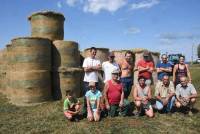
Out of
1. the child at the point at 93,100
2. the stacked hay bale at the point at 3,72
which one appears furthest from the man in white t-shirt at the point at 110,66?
the stacked hay bale at the point at 3,72

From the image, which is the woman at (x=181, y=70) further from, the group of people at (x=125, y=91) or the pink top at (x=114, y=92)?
the pink top at (x=114, y=92)

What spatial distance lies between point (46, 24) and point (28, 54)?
192cm

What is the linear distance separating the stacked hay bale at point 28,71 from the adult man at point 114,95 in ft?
13.8

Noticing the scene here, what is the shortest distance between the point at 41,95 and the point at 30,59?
1.55 metres

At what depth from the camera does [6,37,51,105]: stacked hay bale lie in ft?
42.2

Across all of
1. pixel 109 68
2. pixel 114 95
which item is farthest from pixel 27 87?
pixel 114 95

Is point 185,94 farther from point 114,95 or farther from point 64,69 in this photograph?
point 64,69

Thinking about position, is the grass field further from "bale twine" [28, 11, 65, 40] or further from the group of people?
"bale twine" [28, 11, 65, 40]

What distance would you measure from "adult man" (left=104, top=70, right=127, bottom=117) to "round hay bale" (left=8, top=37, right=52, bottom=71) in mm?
4377

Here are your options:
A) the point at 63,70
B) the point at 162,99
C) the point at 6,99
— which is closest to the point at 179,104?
the point at 162,99

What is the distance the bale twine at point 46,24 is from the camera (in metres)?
14.1

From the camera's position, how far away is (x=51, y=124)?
9219 mm

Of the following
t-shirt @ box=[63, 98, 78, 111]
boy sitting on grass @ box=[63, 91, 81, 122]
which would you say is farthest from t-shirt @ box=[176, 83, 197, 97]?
t-shirt @ box=[63, 98, 78, 111]

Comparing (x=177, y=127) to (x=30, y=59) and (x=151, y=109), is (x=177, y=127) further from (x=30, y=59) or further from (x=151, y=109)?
(x=30, y=59)
